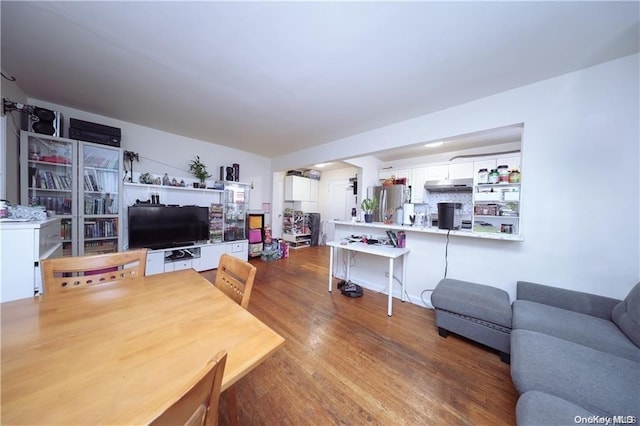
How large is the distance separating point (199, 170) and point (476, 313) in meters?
4.44

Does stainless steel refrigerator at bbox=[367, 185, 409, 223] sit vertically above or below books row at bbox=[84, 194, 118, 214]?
above

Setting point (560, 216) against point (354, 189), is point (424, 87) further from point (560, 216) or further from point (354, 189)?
point (354, 189)

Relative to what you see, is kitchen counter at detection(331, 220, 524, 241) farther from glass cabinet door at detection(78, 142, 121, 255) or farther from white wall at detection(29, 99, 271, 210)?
glass cabinet door at detection(78, 142, 121, 255)

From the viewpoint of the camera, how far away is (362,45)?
5.15 feet

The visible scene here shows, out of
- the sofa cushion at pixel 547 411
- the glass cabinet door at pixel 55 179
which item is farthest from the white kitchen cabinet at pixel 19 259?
the sofa cushion at pixel 547 411

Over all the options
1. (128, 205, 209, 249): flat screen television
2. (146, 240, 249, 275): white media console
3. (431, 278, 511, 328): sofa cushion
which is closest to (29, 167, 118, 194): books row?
(128, 205, 209, 249): flat screen television

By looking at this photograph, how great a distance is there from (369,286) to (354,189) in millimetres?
3341

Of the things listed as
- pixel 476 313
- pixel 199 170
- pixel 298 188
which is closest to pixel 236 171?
pixel 199 170

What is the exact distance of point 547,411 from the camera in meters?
0.87

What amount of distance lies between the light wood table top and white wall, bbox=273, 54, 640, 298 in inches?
97.7

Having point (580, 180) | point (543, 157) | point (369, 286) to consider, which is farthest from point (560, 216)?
point (369, 286)

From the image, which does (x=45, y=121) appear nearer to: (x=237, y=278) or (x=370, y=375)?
(x=237, y=278)

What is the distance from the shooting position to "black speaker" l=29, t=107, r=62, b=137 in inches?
92.7

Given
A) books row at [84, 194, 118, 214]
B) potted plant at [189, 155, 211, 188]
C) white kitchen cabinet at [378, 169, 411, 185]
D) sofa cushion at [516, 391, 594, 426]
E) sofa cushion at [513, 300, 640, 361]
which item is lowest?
sofa cushion at [516, 391, 594, 426]
